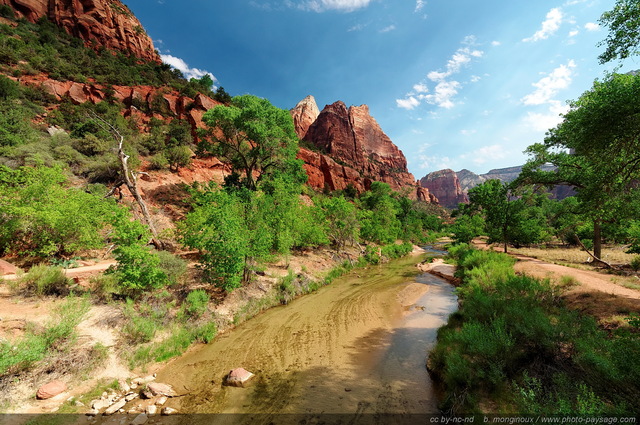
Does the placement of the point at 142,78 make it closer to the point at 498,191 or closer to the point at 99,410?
the point at 99,410

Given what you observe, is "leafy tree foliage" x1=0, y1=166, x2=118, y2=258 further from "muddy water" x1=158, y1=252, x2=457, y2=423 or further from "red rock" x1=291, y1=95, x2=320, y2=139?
"red rock" x1=291, y1=95, x2=320, y2=139

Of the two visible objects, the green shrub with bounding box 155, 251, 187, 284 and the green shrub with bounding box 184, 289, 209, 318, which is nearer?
the green shrub with bounding box 184, 289, 209, 318

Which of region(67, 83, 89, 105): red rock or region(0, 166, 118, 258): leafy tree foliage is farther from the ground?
region(67, 83, 89, 105): red rock

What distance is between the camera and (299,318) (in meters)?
11.3

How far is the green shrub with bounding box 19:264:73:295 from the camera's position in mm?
8195

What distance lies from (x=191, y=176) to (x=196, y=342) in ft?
75.7

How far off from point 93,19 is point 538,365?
269 feet

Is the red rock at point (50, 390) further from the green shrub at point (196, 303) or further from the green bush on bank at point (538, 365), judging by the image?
the green bush on bank at point (538, 365)

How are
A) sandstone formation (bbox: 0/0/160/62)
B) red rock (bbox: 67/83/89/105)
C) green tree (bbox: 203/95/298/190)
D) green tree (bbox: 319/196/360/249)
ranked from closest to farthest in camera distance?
1. green tree (bbox: 203/95/298/190)
2. green tree (bbox: 319/196/360/249)
3. red rock (bbox: 67/83/89/105)
4. sandstone formation (bbox: 0/0/160/62)

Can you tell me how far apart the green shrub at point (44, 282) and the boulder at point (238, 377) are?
743 cm

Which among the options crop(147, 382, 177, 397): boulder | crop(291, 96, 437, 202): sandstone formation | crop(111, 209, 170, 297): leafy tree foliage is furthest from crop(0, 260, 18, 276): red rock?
crop(291, 96, 437, 202): sandstone formation

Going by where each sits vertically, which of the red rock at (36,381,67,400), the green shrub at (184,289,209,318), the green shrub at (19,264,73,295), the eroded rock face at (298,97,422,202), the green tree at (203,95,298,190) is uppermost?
the eroded rock face at (298,97,422,202)

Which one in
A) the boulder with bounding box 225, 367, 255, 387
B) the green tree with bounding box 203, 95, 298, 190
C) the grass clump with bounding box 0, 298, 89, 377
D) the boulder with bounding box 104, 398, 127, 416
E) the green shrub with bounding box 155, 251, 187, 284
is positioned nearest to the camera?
the grass clump with bounding box 0, 298, 89, 377

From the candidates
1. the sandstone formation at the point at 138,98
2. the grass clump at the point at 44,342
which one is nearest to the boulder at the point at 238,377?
the grass clump at the point at 44,342
